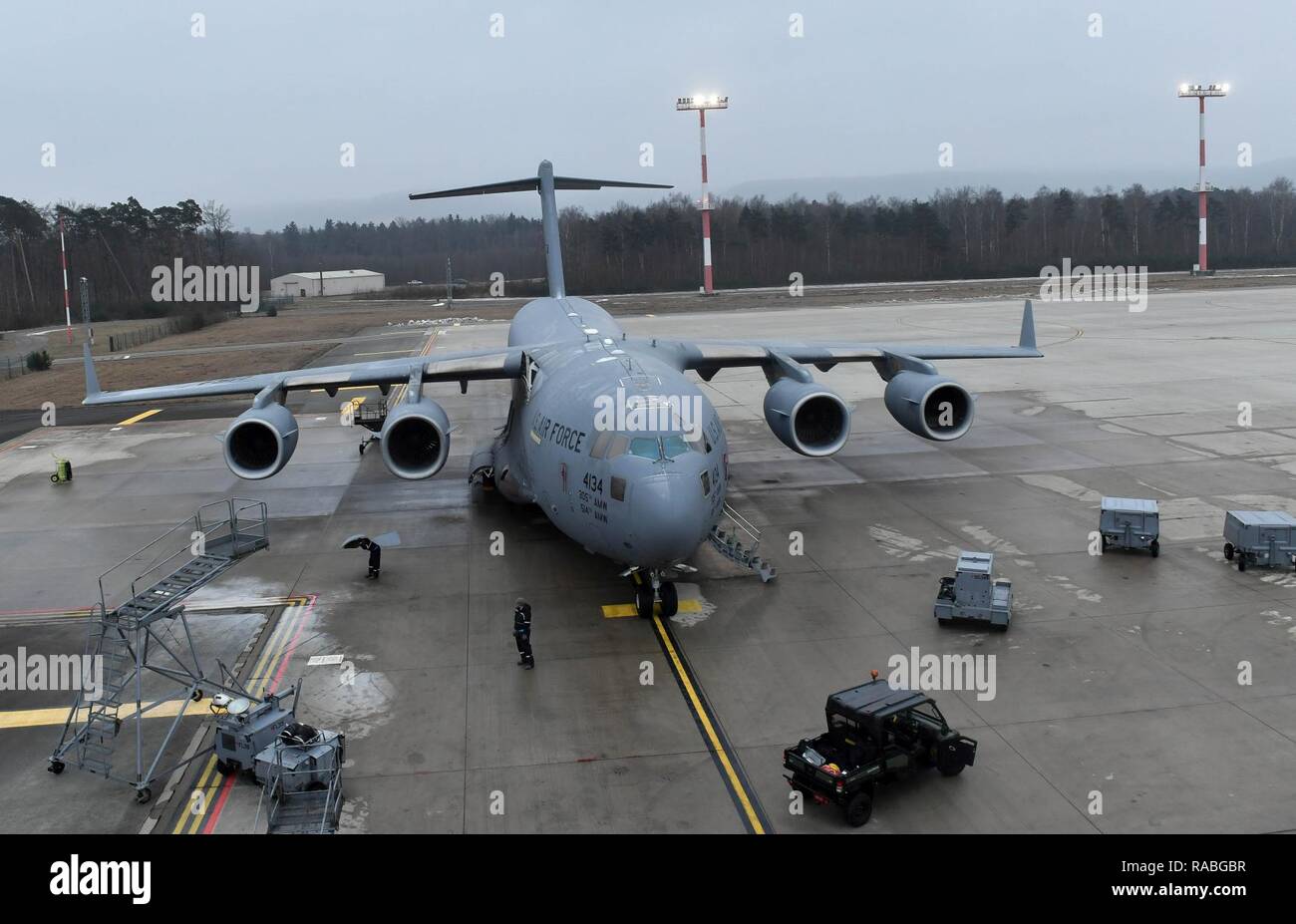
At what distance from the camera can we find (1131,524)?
1930 cm

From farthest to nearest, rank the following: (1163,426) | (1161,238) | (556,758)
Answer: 1. (1161,238)
2. (1163,426)
3. (556,758)

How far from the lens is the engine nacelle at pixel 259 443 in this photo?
2112 cm

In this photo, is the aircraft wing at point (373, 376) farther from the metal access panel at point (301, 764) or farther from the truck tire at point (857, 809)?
the truck tire at point (857, 809)

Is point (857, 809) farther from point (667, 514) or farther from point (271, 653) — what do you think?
point (271, 653)

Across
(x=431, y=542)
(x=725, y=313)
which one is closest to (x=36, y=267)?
(x=725, y=313)

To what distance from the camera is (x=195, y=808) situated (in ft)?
38.8

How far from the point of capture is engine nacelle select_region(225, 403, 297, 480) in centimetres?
2112

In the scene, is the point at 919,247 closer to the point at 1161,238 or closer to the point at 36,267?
the point at 1161,238

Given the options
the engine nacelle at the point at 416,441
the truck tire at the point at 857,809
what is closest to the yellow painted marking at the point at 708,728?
the truck tire at the point at 857,809

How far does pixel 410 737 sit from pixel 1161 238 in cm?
15481

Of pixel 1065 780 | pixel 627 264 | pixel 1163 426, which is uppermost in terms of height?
pixel 627 264

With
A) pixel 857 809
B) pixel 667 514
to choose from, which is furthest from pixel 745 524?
pixel 857 809

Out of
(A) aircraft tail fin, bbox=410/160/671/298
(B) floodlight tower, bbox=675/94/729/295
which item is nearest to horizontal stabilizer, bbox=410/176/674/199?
(A) aircraft tail fin, bbox=410/160/671/298

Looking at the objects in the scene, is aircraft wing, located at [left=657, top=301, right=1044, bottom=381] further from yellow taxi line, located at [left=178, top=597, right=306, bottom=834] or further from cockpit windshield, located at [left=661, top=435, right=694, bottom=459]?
yellow taxi line, located at [left=178, top=597, right=306, bottom=834]
